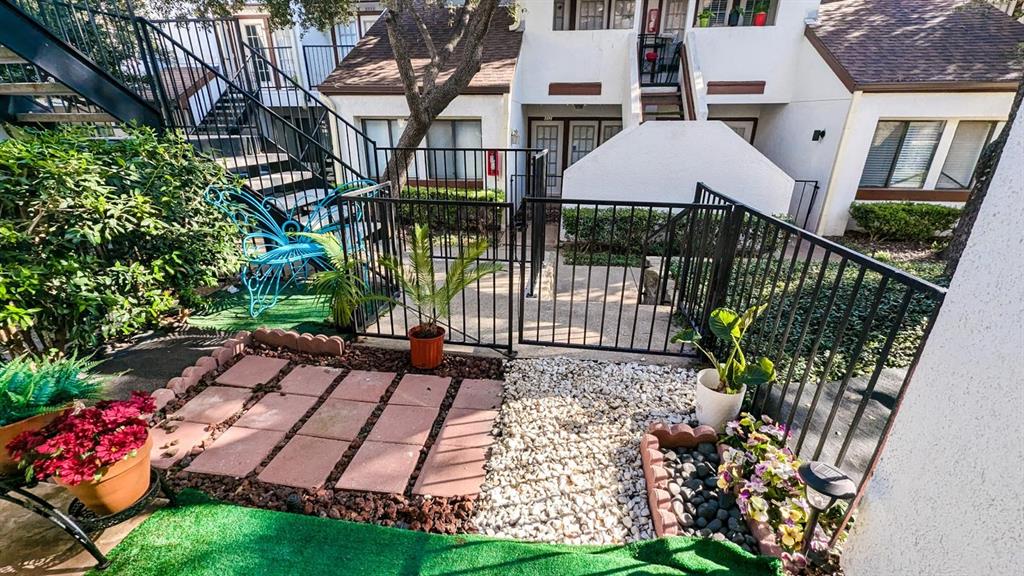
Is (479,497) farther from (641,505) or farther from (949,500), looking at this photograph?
(949,500)

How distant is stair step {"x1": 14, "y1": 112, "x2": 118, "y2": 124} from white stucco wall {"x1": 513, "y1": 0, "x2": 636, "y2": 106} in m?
7.10

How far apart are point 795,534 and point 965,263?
48.0 inches

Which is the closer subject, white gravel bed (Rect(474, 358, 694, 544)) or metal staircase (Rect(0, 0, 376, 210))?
white gravel bed (Rect(474, 358, 694, 544))

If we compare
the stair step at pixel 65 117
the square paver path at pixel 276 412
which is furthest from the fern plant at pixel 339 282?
the stair step at pixel 65 117

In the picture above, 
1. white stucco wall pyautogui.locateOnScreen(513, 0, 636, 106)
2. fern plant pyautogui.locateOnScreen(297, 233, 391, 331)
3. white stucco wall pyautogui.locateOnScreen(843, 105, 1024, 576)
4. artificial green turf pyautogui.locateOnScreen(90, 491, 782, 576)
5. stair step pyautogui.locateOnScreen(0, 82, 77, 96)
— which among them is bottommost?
artificial green turf pyautogui.locateOnScreen(90, 491, 782, 576)

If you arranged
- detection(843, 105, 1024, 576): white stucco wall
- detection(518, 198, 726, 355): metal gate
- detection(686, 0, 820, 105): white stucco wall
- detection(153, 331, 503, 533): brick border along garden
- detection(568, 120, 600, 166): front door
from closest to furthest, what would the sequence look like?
detection(843, 105, 1024, 576): white stucco wall → detection(153, 331, 503, 533): brick border along garden → detection(518, 198, 726, 355): metal gate → detection(686, 0, 820, 105): white stucco wall → detection(568, 120, 600, 166): front door

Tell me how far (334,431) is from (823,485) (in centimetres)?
247

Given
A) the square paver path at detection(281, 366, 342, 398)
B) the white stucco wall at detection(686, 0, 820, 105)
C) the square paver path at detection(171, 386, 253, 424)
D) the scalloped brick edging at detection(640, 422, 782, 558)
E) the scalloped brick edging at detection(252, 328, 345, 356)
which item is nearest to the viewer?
the scalloped brick edging at detection(640, 422, 782, 558)

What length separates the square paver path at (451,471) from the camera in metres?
2.17

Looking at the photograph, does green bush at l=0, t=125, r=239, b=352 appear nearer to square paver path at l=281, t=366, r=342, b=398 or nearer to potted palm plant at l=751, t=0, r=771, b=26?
square paver path at l=281, t=366, r=342, b=398

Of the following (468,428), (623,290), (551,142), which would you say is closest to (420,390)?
(468,428)

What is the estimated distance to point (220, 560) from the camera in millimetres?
1733

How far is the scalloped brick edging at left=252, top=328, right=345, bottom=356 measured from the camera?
341 centimetres

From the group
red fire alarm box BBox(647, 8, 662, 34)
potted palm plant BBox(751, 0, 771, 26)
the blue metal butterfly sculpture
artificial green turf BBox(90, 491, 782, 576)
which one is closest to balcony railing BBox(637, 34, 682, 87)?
red fire alarm box BBox(647, 8, 662, 34)
